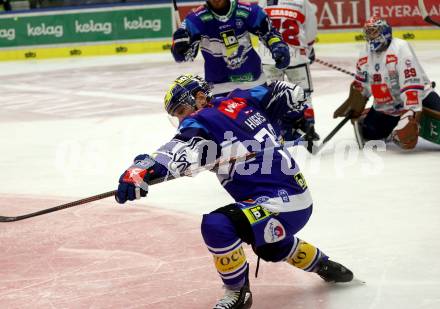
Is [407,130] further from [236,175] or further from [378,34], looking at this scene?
[236,175]

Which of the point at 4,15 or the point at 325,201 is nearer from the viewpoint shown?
the point at 325,201

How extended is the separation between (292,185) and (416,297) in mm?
898

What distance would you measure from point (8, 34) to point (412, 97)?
12.5 meters

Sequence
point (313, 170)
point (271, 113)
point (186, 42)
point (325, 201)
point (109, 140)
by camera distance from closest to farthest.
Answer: point (271, 113), point (325, 201), point (186, 42), point (313, 170), point (109, 140)

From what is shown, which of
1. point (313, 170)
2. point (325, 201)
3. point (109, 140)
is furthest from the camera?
point (109, 140)

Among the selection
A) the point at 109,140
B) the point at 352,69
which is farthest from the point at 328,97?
the point at 109,140

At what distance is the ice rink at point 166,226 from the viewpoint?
16.5 ft

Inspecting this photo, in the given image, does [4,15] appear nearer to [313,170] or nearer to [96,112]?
[96,112]

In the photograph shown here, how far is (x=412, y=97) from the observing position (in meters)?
8.46

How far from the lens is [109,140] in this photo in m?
10.2

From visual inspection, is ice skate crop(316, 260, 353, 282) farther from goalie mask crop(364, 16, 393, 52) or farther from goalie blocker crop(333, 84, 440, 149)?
goalie mask crop(364, 16, 393, 52)

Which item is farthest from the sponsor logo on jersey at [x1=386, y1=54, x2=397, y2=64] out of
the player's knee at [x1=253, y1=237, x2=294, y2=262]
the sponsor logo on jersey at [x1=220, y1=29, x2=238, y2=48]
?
the player's knee at [x1=253, y1=237, x2=294, y2=262]

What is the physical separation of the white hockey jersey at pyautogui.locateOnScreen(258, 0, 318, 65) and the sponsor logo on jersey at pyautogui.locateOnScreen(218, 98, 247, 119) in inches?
177

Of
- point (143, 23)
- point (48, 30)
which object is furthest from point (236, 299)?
point (48, 30)
